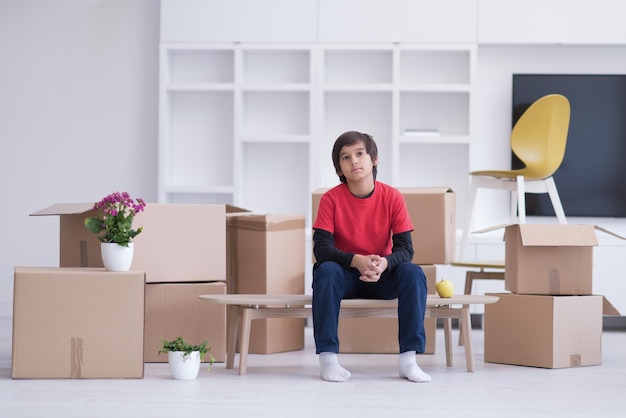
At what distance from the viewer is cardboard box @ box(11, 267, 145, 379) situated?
9.90 feet

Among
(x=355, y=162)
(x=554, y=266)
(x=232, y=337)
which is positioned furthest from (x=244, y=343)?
(x=554, y=266)

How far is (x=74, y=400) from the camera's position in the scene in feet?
8.65

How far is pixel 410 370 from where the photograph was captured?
3.09m

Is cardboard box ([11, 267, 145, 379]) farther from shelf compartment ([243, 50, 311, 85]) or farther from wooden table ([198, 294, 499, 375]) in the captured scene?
shelf compartment ([243, 50, 311, 85])

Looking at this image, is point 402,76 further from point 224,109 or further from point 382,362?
point 382,362

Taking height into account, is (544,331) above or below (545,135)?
below

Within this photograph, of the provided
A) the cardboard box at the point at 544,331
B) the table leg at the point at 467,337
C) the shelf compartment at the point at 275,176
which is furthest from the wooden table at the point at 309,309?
the shelf compartment at the point at 275,176

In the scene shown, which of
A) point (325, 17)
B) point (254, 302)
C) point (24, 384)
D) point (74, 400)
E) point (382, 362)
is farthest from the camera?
point (325, 17)

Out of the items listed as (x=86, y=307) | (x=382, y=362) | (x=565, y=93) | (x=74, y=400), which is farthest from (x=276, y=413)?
(x=565, y=93)

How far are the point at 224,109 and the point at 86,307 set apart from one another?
260 cm

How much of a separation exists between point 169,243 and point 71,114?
232cm

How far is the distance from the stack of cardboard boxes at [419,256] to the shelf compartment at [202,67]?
1.79 m

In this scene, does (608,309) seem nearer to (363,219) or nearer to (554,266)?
(554,266)

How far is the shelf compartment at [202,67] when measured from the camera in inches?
215
